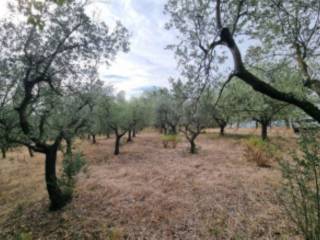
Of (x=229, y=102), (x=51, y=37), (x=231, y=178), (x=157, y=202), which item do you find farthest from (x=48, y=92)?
(x=231, y=178)

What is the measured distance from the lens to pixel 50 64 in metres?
5.56

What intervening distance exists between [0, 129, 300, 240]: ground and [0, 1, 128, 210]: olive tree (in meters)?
0.92

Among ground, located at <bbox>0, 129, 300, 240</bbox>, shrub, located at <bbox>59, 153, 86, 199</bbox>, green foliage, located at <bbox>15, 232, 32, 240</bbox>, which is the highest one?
shrub, located at <bbox>59, 153, 86, 199</bbox>

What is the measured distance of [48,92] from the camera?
5.86 meters

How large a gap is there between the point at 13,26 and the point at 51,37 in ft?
2.48

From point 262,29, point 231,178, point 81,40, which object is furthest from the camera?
point 231,178

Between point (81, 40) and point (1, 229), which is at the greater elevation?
point (81, 40)

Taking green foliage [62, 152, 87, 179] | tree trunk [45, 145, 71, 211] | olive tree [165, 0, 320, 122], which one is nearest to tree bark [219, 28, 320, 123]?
olive tree [165, 0, 320, 122]

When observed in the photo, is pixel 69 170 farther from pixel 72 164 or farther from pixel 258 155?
pixel 258 155

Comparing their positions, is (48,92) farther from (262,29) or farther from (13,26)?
(262,29)

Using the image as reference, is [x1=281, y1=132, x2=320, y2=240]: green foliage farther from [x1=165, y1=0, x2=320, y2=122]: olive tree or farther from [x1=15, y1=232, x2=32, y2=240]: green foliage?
[x1=15, y1=232, x2=32, y2=240]: green foliage

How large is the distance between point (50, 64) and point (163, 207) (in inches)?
175

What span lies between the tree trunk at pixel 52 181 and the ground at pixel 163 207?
0.27 m

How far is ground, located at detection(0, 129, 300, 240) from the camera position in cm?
474
